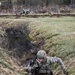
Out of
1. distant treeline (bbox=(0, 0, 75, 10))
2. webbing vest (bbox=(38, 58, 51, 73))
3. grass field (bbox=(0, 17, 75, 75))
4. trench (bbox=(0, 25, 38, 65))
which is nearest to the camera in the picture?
webbing vest (bbox=(38, 58, 51, 73))

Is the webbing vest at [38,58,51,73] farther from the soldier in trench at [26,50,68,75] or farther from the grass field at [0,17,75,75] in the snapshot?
the grass field at [0,17,75,75]

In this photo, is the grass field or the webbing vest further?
the grass field

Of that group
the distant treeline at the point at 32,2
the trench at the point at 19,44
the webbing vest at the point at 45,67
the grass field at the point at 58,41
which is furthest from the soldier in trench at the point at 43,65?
the distant treeline at the point at 32,2

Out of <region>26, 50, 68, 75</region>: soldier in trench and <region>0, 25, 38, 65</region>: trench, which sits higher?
<region>26, 50, 68, 75</region>: soldier in trench

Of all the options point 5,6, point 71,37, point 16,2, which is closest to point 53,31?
point 71,37

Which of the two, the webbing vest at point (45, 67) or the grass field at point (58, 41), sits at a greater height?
the webbing vest at point (45, 67)

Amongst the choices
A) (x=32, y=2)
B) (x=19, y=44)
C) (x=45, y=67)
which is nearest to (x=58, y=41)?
(x=19, y=44)

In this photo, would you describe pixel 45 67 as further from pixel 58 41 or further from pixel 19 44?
pixel 19 44

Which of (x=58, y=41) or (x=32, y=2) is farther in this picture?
(x=32, y=2)

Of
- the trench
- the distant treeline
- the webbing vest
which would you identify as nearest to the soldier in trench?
the webbing vest

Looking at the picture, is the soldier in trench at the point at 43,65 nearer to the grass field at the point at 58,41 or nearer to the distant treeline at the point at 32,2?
the grass field at the point at 58,41

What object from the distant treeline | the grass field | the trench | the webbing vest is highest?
the webbing vest

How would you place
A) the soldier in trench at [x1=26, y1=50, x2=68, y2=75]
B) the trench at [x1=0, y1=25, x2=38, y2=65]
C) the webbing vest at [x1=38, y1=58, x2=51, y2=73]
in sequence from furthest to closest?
the trench at [x1=0, y1=25, x2=38, y2=65]
the webbing vest at [x1=38, y1=58, x2=51, y2=73]
the soldier in trench at [x1=26, y1=50, x2=68, y2=75]

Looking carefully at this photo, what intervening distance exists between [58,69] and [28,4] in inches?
1686
